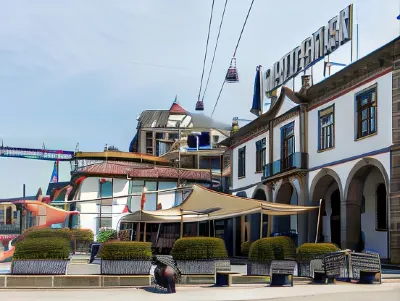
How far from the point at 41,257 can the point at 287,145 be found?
735 inches

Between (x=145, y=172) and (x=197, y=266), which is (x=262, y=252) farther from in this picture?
(x=145, y=172)

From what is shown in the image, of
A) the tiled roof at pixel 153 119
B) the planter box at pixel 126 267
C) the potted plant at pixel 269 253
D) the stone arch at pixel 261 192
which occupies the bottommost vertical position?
the planter box at pixel 126 267

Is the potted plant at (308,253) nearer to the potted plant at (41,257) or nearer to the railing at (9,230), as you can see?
the potted plant at (41,257)

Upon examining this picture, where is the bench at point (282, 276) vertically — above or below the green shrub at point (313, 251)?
below

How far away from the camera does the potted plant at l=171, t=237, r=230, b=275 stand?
1712cm

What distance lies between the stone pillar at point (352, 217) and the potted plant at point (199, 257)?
10.6 metres

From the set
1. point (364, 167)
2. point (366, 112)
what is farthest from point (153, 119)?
point (366, 112)

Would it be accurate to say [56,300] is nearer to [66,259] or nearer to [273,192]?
[66,259]

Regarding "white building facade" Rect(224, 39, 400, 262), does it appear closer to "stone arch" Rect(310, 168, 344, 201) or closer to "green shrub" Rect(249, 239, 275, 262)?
"stone arch" Rect(310, 168, 344, 201)

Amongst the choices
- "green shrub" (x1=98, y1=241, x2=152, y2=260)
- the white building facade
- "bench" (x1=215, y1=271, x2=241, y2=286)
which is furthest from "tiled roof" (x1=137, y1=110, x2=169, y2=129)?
"bench" (x1=215, y1=271, x2=241, y2=286)

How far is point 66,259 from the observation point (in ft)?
54.5

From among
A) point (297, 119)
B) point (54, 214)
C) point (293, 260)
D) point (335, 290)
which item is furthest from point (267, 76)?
point (335, 290)

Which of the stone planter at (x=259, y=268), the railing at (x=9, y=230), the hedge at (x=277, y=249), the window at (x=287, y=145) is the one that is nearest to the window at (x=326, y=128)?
the window at (x=287, y=145)

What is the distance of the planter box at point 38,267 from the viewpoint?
54.0 ft
